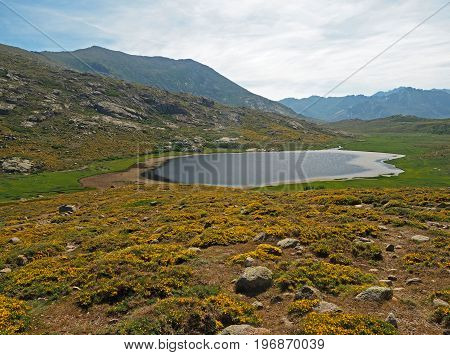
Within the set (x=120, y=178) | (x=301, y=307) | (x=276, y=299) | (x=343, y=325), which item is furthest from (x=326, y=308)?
(x=120, y=178)

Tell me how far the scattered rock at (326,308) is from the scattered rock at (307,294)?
29.1 inches

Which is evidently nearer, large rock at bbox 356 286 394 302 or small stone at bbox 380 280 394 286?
large rock at bbox 356 286 394 302

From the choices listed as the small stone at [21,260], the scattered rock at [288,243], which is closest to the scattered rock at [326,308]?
the scattered rock at [288,243]

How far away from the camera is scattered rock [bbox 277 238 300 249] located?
78.8 feet

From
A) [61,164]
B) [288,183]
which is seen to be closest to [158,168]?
[61,164]

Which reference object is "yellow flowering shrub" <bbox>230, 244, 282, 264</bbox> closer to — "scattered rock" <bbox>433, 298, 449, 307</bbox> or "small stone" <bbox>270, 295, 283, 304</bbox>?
"small stone" <bbox>270, 295, 283, 304</bbox>

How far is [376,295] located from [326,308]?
9.69 ft

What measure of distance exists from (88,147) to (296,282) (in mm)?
166413

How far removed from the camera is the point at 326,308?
1477 cm

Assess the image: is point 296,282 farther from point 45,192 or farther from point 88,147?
point 88,147

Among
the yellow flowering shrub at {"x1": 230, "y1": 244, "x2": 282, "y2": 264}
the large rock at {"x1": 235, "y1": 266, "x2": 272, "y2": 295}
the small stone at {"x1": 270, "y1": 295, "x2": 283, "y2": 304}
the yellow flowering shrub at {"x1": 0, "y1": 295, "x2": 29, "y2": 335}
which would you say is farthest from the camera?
the yellow flowering shrub at {"x1": 230, "y1": 244, "x2": 282, "y2": 264}

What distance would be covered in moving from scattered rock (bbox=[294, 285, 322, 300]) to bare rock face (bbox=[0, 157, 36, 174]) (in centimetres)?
12192

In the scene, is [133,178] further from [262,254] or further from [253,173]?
[262,254]

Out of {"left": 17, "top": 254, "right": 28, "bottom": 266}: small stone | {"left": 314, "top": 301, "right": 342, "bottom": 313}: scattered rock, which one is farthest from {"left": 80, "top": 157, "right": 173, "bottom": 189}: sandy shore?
{"left": 314, "top": 301, "right": 342, "bottom": 313}: scattered rock
